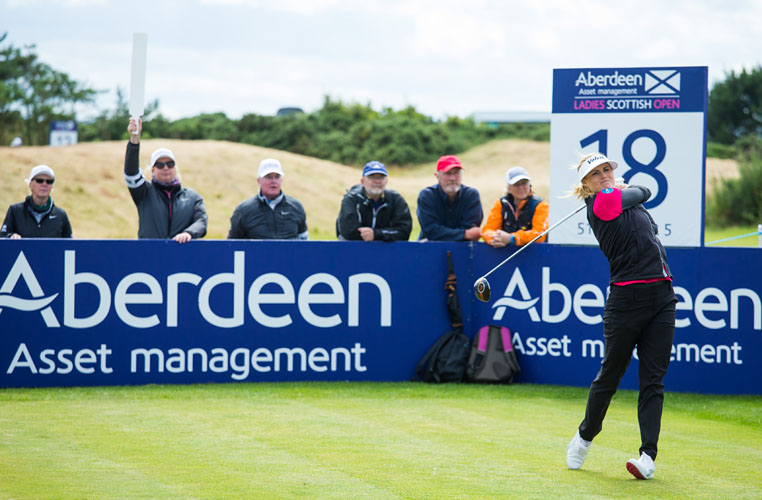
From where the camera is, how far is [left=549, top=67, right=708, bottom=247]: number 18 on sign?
902 centimetres

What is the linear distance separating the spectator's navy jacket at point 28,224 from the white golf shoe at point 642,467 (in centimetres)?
622

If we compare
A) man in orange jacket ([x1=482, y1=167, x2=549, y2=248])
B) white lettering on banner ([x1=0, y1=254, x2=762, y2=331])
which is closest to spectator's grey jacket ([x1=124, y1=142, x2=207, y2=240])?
white lettering on banner ([x1=0, y1=254, x2=762, y2=331])

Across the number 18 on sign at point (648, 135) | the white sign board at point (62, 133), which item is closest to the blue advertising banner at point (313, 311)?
the number 18 on sign at point (648, 135)

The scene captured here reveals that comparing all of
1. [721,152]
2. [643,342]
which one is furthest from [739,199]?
[643,342]

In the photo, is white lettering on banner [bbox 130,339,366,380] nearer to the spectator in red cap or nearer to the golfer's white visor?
the spectator in red cap

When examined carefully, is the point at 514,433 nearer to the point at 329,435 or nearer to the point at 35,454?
the point at 329,435

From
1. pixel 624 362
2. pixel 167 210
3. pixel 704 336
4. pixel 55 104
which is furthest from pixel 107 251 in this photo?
pixel 55 104

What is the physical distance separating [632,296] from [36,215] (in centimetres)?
620

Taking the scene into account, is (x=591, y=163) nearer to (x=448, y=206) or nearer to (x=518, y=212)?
(x=518, y=212)

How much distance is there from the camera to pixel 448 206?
9922mm

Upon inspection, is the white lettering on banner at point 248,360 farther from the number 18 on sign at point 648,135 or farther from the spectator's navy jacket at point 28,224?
the number 18 on sign at point 648,135

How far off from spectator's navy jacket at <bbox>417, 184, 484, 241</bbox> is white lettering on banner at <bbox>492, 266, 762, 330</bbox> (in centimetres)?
87

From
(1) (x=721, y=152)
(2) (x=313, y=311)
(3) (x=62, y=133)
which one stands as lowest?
(2) (x=313, y=311)

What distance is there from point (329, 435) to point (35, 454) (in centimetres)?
202
